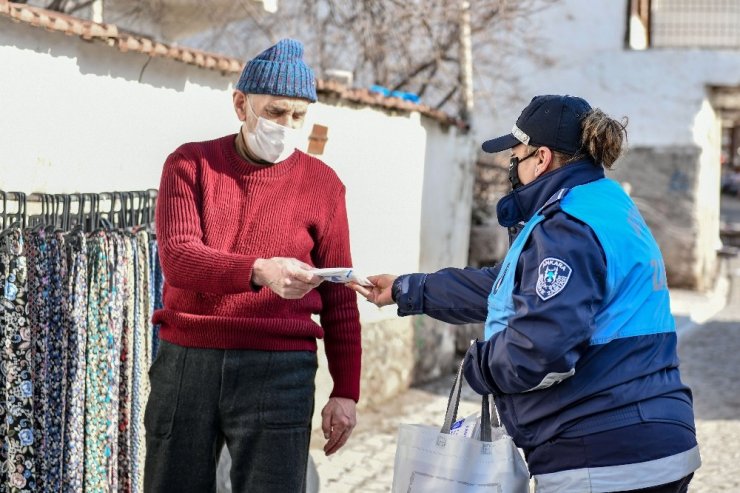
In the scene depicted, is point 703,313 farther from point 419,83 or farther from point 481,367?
point 481,367

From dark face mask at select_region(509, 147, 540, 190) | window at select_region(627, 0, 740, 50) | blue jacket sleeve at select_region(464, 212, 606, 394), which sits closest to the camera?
blue jacket sleeve at select_region(464, 212, 606, 394)

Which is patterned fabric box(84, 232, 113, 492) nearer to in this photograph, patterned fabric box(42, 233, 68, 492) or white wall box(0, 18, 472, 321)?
patterned fabric box(42, 233, 68, 492)

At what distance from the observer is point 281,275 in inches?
116

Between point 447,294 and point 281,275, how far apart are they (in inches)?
21.8

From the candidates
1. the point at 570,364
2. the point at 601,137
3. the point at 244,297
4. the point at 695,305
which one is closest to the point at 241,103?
the point at 244,297

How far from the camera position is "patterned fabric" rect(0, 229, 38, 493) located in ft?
11.9

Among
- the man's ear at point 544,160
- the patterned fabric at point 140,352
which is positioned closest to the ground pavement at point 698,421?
the patterned fabric at point 140,352

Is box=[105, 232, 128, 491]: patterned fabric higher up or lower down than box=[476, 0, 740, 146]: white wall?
lower down

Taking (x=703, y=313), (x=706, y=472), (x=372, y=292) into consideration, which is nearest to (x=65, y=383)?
(x=372, y=292)

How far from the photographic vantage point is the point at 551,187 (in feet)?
9.04

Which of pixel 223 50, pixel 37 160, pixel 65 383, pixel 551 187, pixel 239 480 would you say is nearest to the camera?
pixel 551 187

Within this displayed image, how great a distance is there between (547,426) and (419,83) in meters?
9.66

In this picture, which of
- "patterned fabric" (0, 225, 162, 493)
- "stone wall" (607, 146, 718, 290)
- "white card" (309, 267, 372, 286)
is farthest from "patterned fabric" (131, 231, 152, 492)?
"stone wall" (607, 146, 718, 290)

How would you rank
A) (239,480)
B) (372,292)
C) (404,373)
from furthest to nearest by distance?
(404,373) → (372,292) → (239,480)
